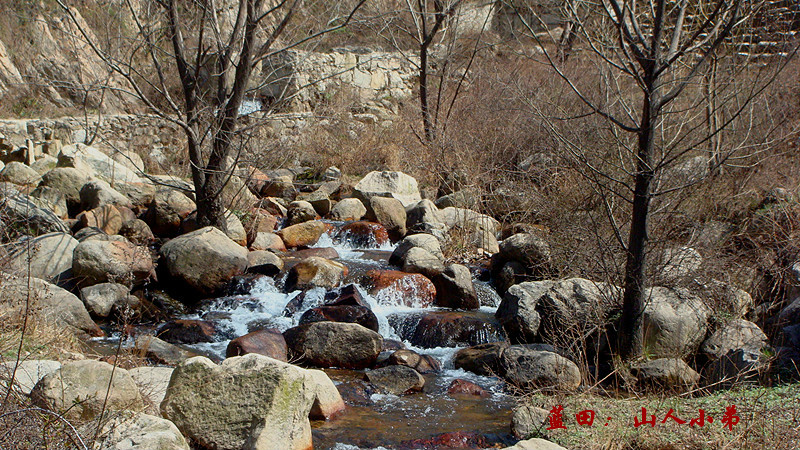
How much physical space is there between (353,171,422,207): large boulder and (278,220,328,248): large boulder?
1580 millimetres

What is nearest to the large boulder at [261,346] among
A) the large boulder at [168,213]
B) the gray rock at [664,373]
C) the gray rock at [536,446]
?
the gray rock at [536,446]

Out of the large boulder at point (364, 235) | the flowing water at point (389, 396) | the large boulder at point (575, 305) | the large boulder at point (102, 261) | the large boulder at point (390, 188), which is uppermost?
the large boulder at point (390, 188)

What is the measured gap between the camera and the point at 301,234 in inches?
420

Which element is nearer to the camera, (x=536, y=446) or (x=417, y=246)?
(x=536, y=446)

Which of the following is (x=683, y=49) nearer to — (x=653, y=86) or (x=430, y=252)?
(x=653, y=86)

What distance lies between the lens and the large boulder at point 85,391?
147 inches

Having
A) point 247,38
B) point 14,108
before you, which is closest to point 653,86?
point 247,38

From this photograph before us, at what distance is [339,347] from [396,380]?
796 mm

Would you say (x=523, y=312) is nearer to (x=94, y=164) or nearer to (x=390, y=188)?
(x=390, y=188)

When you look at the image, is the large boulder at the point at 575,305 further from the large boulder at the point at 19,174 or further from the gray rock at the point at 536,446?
the large boulder at the point at 19,174

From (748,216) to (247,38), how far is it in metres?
6.60

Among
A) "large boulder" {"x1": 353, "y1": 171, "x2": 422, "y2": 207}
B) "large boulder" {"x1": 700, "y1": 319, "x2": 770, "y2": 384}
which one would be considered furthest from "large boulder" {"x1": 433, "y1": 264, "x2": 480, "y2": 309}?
"large boulder" {"x1": 353, "y1": 171, "x2": 422, "y2": 207}

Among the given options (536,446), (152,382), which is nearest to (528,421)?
(536,446)

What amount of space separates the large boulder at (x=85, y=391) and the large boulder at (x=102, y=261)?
418 centimetres
